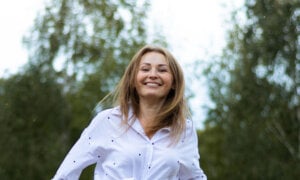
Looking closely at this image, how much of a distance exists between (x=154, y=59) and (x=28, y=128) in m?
17.5

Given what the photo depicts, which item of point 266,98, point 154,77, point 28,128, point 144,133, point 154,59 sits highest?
point 154,59

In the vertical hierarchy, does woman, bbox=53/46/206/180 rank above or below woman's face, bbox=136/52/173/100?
below

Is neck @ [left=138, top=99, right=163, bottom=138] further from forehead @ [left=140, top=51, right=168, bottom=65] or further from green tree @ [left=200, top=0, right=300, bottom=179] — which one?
green tree @ [left=200, top=0, right=300, bottom=179]

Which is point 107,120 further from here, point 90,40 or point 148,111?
point 90,40

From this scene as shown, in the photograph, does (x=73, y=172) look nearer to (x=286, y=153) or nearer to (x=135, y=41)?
(x=286, y=153)

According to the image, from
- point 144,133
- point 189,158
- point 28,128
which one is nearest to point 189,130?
point 189,158

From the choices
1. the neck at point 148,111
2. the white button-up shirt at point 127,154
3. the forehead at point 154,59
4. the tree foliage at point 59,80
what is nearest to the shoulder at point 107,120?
the white button-up shirt at point 127,154

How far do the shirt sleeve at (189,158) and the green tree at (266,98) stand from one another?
16821 mm

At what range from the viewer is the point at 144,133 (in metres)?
4.05

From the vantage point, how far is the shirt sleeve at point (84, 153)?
3975 mm

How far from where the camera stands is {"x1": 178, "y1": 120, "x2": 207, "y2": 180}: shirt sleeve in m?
4.07

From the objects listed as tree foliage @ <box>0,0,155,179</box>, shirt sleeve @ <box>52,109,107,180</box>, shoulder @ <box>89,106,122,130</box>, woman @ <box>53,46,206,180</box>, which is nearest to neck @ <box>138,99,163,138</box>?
woman @ <box>53,46,206,180</box>

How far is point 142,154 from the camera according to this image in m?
3.93

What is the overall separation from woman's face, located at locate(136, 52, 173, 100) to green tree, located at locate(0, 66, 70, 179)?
55.5 ft
